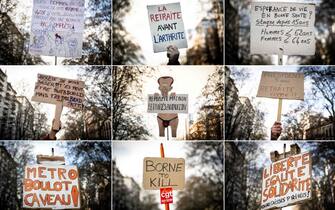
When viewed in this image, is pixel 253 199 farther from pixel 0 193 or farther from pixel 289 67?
pixel 0 193

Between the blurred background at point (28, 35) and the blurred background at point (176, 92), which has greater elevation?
the blurred background at point (28, 35)

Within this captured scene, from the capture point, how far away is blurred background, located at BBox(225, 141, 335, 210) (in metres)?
2.62

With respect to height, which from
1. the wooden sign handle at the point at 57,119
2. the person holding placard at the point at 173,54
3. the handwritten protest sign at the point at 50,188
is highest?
the person holding placard at the point at 173,54

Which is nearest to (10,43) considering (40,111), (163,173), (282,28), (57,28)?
(57,28)

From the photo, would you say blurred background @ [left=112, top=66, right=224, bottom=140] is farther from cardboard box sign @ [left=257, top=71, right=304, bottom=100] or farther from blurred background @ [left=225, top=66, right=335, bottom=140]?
cardboard box sign @ [left=257, top=71, right=304, bottom=100]

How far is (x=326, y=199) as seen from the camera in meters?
2.61

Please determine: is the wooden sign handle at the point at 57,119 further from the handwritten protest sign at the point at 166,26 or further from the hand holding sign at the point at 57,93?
the handwritten protest sign at the point at 166,26

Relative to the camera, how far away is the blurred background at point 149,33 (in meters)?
2.64

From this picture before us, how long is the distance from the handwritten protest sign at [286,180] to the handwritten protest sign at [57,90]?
0.93 m

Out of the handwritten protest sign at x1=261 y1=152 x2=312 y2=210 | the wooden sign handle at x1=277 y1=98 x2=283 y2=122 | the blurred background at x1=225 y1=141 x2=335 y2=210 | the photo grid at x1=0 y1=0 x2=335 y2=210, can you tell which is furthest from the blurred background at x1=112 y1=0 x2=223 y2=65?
the handwritten protest sign at x1=261 y1=152 x2=312 y2=210

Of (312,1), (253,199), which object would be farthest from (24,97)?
(312,1)

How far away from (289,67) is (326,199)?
24.2 inches

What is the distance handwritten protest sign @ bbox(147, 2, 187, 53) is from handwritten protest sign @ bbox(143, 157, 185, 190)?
50cm

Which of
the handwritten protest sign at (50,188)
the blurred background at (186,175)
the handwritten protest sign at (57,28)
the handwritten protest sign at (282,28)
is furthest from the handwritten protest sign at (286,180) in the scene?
the handwritten protest sign at (57,28)
